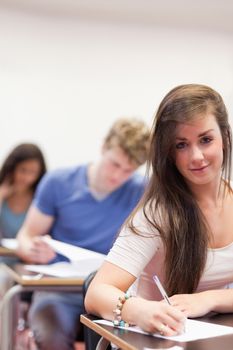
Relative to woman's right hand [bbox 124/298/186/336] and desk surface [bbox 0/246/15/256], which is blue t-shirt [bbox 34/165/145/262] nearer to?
desk surface [bbox 0/246/15/256]

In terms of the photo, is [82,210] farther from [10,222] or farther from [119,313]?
[119,313]

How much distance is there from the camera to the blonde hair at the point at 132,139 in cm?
229

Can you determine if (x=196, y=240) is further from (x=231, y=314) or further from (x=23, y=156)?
(x=23, y=156)

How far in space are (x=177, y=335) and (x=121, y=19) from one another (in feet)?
9.93

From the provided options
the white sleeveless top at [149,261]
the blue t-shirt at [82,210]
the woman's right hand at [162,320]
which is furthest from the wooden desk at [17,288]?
the woman's right hand at [162,320]

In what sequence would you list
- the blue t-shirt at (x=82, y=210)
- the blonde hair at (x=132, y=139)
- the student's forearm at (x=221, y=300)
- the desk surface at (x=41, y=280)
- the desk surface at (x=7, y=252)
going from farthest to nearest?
the desk surface at (x=7, y=252)
the blue t-shirt at (x=82, y=210)
the blonde hair at (x=132, y=139)
the desk surface at (x=41, y=280)
the student's forearm at (x=221, y=300)

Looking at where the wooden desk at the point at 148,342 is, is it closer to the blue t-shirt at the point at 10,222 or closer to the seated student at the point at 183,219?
the seated student at the point at 183,219

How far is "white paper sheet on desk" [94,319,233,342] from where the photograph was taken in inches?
41.6

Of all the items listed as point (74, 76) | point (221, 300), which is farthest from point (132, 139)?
point (74, 76)

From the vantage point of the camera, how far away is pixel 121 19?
3.76 m

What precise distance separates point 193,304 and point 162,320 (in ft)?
0.59

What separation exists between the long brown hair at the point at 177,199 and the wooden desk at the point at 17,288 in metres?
0.65

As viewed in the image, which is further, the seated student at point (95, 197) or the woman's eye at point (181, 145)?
the seated student at point (95, 197)

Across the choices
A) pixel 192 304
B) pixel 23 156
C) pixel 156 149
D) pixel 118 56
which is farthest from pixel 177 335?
pixel 118 56
